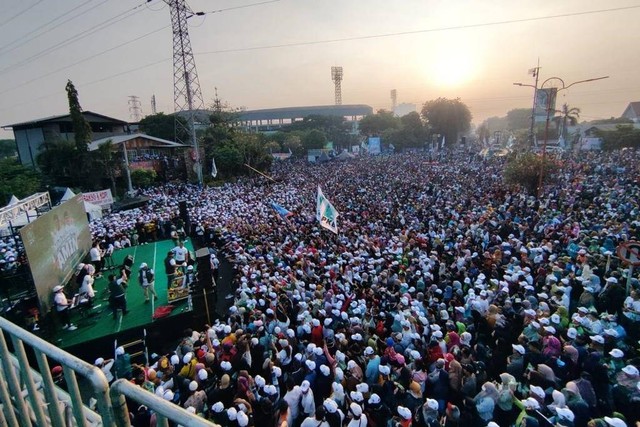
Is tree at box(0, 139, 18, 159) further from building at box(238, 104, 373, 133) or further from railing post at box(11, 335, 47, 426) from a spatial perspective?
railing post at box(11, 335, 47, 426)

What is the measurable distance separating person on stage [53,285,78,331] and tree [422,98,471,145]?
64.3 meters

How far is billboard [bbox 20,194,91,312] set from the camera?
29.0 ft

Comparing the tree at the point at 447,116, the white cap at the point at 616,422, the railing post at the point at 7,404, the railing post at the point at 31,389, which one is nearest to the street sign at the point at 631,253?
the white cap at the point at 616,422

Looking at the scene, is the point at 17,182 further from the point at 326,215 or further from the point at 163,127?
the point at 163,127

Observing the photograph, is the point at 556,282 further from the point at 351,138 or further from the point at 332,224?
the point at 351,138

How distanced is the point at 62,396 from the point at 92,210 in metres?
20.2

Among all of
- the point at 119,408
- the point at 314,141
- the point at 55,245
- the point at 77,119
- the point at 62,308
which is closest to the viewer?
the point at 119,408

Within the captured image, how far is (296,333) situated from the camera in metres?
7.75

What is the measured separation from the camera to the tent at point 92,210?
61.3 feet

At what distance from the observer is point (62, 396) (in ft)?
6.08

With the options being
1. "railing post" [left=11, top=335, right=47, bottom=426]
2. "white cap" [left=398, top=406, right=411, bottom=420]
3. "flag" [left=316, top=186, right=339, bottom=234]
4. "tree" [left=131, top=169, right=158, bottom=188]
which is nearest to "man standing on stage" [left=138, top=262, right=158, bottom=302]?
"flag" [left=316, top=186, right=339, bottom=234]

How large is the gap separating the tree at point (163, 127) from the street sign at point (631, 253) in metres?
45.6

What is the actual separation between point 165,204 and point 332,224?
1487cm

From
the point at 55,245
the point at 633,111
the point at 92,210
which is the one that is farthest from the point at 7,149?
the point at 633,111
